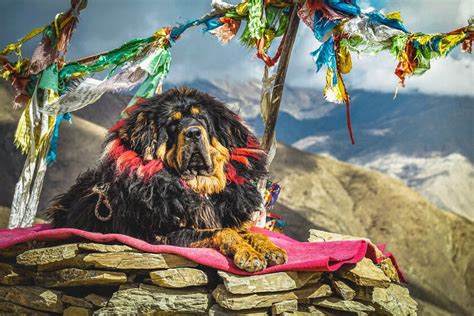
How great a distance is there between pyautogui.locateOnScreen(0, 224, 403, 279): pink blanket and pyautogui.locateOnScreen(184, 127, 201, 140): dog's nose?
73cm

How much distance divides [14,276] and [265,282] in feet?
6.07

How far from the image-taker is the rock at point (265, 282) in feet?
10.9

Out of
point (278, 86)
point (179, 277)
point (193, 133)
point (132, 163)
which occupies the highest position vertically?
point (278, 86)

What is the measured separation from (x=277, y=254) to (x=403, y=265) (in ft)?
59.1

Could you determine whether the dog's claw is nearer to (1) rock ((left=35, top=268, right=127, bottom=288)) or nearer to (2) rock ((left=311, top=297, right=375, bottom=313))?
(2) rock ((left=311, top=297, right=375, bottom=313))

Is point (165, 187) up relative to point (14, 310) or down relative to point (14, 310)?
up

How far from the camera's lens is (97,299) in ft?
12.1

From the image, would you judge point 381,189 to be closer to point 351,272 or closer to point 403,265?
point 403,265

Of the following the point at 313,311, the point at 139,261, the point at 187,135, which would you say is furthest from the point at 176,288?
the point at 187,135

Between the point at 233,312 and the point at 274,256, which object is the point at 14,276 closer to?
the point at 233,312

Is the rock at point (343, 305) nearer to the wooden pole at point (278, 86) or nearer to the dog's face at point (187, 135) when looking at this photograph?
the dog's face at point (187, 135)

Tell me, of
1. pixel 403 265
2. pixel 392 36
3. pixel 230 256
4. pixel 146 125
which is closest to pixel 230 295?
pixel 230 256

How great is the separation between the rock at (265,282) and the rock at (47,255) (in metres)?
1.02

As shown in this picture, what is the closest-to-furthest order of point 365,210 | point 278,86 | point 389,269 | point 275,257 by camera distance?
point 275,257
point 389,269
point 278,86
point 365,210
